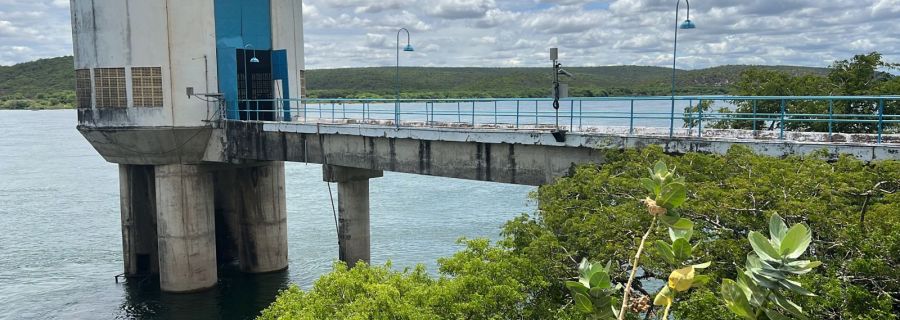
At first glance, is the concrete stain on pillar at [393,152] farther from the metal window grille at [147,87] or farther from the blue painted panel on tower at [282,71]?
the metal window grille at [147,87]

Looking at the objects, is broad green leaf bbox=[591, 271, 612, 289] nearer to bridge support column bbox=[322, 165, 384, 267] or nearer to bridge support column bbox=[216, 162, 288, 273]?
bridge support column bbox=[322, 165, 384, 267]

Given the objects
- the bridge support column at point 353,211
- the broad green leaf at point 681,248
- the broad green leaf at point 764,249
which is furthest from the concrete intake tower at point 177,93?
the broad green leaf at point 764,249

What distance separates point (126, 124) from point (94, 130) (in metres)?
1.69

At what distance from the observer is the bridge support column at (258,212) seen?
117ft

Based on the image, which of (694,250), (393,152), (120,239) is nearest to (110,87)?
(393,152)

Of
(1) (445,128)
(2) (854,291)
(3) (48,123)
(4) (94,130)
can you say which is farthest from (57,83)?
(2) (854,291)

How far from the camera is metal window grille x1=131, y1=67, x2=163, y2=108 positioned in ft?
104

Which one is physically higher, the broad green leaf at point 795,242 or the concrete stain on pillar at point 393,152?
the broad green leaf at point 795,242

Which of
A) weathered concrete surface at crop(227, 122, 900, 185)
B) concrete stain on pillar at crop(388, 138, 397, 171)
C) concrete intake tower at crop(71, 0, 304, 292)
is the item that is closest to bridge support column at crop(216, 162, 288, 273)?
concrete intake tower at crop(71, 0, 304, 292)

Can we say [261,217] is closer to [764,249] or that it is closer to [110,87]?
[110,87]

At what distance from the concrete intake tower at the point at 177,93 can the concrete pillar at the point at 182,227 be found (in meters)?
0.04

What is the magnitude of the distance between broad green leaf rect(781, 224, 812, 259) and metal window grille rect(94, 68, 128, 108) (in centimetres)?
2930

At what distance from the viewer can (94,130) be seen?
32594 mm

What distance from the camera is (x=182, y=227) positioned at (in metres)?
32.6
